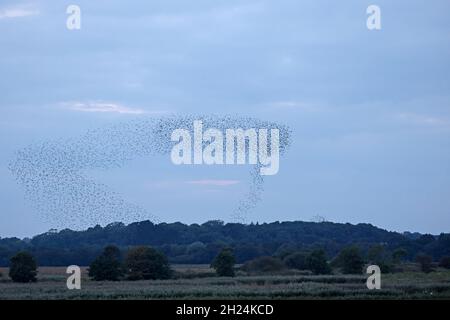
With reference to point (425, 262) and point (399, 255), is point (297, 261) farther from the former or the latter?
point (425, 262)

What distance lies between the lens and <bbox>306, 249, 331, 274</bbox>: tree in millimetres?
34438

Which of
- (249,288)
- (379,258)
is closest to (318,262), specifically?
(379,258)

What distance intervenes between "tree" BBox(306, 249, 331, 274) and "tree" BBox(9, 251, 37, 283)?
11.3 meters

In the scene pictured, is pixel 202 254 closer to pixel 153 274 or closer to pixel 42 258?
pixel 153 274

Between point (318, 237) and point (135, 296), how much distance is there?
2063 cm

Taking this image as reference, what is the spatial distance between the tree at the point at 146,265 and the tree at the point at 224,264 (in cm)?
198

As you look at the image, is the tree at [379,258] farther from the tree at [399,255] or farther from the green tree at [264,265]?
the green tree at [264,265]

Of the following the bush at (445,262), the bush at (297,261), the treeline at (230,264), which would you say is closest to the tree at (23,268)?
the treeline at (230,264)

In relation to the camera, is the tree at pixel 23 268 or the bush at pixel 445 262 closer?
the tree at pixel 23 268

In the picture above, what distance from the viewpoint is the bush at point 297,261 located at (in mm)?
35062

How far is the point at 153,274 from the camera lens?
33906 mm

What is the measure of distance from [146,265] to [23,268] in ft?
15.9

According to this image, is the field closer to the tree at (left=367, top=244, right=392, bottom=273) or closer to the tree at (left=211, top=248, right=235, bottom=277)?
the tree at (left=211, top=248, right=235, bottom=277)

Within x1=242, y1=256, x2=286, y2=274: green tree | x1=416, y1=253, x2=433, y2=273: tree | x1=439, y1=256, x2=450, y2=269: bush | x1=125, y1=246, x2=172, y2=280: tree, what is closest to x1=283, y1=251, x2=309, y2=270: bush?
x1=242, y1=256, x2=286, y2=274: green tree
